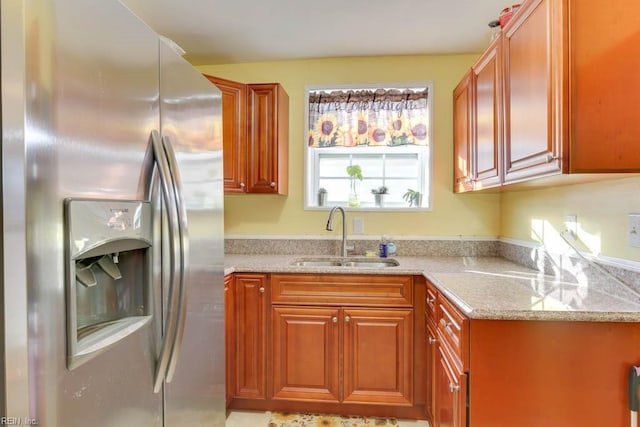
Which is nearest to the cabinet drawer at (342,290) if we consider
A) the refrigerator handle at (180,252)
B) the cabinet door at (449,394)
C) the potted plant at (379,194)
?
the cabinet door at (449,394)

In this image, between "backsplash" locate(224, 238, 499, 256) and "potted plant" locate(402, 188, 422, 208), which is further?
"potted plant" locate(402, 188, 422, 208)

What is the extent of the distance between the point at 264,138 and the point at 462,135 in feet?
4.30

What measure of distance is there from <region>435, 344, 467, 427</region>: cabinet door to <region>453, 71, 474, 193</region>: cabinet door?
1076 millimetres

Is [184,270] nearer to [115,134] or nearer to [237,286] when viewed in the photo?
[115,134]

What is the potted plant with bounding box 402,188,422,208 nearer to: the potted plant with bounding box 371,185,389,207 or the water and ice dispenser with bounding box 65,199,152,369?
the potted plant with bounding box 371,185,389,207

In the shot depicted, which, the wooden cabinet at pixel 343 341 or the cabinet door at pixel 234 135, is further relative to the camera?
the cabinet door at pixel 234 135

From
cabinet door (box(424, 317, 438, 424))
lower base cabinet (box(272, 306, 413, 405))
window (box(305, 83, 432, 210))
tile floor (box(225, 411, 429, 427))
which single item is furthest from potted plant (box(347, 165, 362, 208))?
tile floor (box(225, 411, 429, 427))

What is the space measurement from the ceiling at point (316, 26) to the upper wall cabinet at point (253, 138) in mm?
330

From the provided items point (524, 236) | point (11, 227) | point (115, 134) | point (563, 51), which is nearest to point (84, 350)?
point (11, 227)

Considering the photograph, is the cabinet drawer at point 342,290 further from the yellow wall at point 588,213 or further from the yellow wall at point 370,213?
the yellow wall at point 588,213

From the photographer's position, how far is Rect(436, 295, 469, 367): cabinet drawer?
4.08 ft

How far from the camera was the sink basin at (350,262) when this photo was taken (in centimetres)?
238

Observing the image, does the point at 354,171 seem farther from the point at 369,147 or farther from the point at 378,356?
the point at 378,356

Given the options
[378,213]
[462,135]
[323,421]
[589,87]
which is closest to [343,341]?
[323,421]
